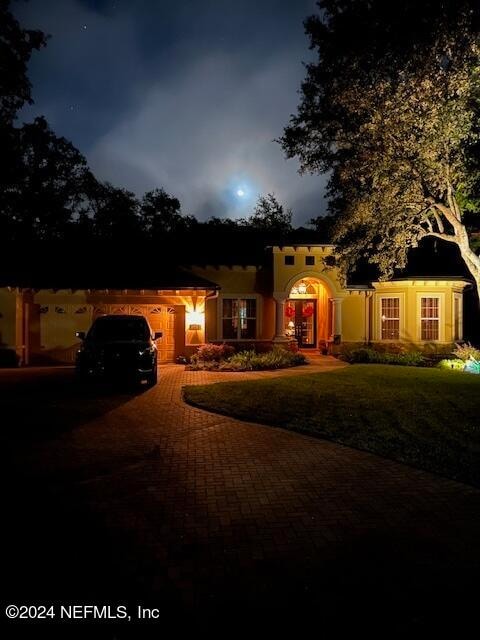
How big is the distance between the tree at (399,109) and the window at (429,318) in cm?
434

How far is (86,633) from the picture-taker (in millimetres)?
2809

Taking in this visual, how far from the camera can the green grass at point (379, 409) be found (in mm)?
6547

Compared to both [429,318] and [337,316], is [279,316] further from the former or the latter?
[429,318]

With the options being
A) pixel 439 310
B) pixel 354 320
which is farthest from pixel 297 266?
pixel 439 310

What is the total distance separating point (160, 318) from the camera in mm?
18016

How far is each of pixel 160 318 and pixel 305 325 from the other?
7811mm

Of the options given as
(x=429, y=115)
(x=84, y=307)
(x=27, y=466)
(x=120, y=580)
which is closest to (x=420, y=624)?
(x=120, y=580)

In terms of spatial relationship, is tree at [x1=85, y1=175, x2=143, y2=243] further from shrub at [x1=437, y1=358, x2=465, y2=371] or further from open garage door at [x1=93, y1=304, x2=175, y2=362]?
shrub at [x1=437, y1=358, x2=465, y2=371]

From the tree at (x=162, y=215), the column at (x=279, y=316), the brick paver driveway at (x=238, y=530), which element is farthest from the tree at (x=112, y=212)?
the brick paver driveway at (x=238, y=530)

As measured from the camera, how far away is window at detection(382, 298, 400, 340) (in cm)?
1944

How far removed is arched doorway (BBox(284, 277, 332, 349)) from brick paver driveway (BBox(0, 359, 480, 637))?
46.7 ft

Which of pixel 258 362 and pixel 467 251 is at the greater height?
pixel 467 251

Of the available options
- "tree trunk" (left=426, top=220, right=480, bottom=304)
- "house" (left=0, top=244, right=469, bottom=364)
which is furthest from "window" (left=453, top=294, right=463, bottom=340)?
"tree trunk" (left=426, top=220, right=480, bottom=304)

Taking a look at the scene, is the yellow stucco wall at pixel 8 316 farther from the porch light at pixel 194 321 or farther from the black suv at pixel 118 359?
the porch light at pixel 194 321
